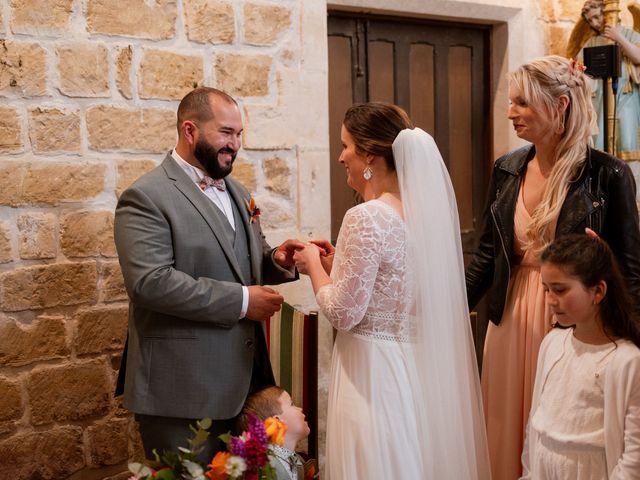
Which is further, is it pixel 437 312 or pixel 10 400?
pixel 10 400

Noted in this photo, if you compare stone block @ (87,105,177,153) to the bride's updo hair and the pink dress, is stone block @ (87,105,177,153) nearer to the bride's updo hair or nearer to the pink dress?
the bride's updo hair

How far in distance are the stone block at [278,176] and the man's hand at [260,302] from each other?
123 centimetres

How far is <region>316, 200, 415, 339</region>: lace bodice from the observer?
2514 mm

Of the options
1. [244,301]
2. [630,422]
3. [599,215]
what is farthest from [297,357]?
[630,422]

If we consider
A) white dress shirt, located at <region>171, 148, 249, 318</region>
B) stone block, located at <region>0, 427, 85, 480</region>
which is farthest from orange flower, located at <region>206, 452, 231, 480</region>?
stone block, located at <region>0, 427, 85, 480</region>

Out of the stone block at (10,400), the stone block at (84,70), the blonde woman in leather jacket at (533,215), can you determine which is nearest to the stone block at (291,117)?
the stone block at (84,70)

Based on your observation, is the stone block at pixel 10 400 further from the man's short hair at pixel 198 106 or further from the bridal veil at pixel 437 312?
the bridal veil at pixel 437 312

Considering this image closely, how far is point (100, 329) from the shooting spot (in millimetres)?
3373

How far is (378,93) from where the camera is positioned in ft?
14.4

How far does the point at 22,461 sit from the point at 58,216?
975 millimetres

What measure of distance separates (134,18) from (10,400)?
1617 mm

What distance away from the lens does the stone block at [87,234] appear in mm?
3289

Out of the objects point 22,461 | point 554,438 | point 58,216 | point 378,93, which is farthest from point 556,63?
point 22,461

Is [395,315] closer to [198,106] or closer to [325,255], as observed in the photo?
[325,255]
